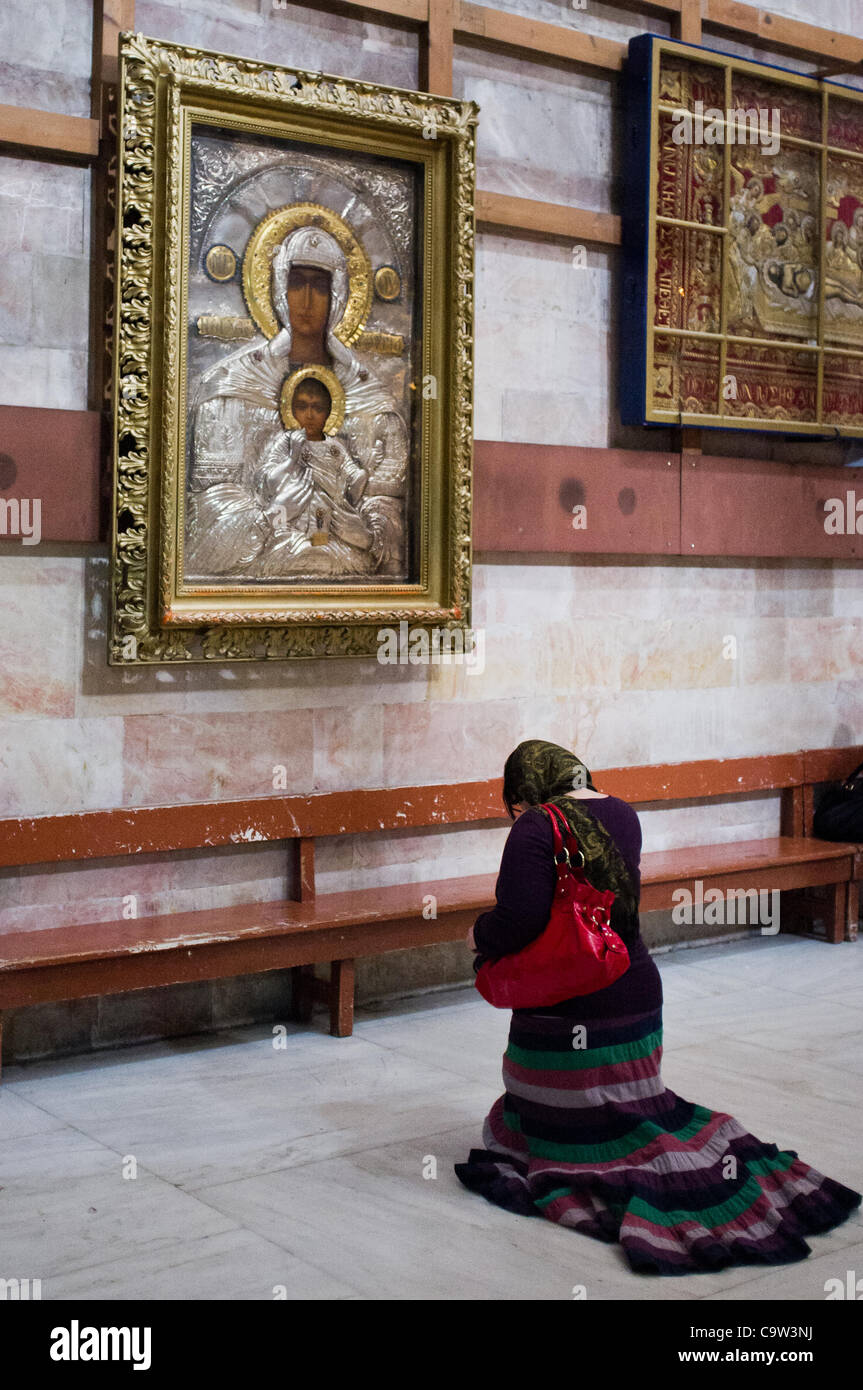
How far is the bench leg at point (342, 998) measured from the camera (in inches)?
240

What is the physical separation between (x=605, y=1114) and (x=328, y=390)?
3.16 meters

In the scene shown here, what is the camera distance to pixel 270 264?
6027 millimetres

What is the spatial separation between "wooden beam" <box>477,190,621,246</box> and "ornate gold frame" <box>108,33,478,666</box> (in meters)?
0.28

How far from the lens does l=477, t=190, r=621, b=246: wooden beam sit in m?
6.72

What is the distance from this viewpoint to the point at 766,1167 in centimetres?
436

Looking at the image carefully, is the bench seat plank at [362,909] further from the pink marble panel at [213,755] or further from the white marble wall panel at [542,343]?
the white marble wall panel at [542,343]

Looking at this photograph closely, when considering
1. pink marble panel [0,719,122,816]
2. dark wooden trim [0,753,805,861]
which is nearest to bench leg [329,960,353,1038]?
A: dark wooden trim [0,753,805,861]

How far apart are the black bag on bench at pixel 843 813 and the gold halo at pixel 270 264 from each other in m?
3.57

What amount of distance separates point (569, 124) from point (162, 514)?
283cm

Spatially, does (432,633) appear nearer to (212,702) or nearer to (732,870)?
(212,702)

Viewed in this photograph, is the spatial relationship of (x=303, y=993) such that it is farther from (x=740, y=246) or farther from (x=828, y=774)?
(x=740, y=246)

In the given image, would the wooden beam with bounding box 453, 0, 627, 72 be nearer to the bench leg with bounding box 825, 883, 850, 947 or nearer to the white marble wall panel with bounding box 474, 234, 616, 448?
the white marble wall panel with bounding box 474, 234, 616, 448

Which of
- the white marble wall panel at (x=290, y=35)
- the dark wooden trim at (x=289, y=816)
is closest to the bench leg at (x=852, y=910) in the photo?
the dark wooden trim at (x=289, y=816)
